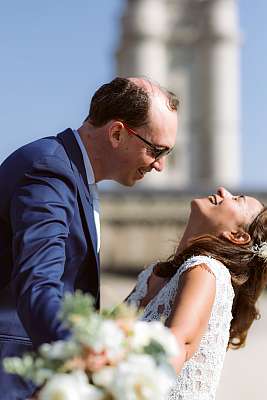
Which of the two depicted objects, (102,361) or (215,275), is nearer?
(102,361)

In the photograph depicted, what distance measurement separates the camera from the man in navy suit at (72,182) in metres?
2.58

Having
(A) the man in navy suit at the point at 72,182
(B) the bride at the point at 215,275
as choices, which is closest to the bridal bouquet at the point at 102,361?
(A) the man in navy suit at the point at 72,182

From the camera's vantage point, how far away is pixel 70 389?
1817 mm

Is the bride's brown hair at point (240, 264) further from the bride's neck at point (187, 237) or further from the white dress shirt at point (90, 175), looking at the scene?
the white dress shirt at point (90, 175)

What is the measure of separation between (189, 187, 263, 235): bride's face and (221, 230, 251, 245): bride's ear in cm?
1

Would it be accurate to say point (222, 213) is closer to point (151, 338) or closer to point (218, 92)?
point (151, 338)

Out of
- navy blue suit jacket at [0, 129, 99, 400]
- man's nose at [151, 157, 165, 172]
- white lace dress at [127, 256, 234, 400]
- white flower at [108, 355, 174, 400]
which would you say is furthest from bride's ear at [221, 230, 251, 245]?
white flower at [108, 355, 174, 400]

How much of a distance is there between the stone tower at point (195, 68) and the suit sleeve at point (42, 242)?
1803 inches

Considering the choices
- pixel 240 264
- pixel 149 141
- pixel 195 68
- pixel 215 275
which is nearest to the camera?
pixel 149 141

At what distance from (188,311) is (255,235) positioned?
862 mm

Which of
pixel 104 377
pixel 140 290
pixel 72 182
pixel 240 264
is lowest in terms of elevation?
pixel 140 290

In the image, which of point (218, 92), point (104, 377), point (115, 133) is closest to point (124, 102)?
point (115, 133)

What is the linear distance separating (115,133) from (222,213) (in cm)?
70

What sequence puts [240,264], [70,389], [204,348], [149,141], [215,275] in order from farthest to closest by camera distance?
1. [240,264]
2. [204,348]
3. [215,275]
4. [149,141]
5. [70,389]
